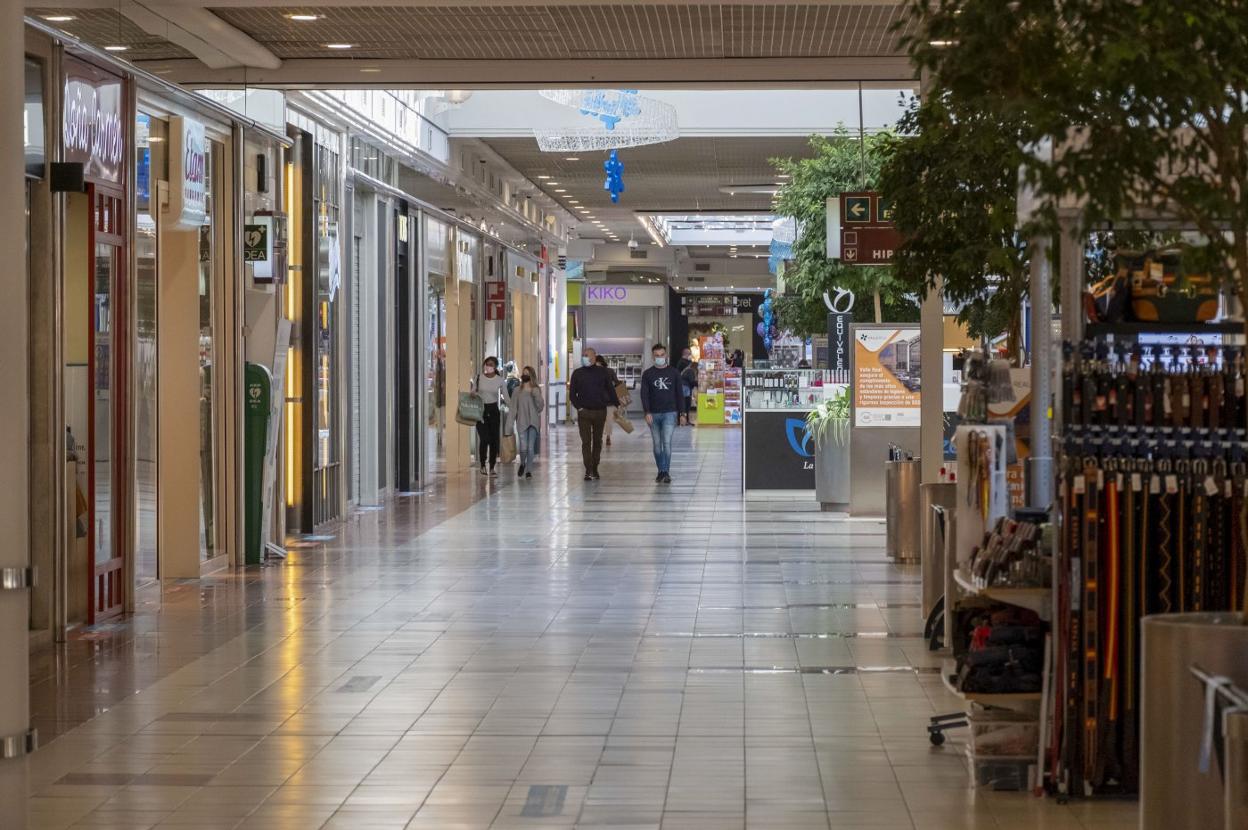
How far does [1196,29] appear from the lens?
3725mm

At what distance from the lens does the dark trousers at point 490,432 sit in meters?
20.9

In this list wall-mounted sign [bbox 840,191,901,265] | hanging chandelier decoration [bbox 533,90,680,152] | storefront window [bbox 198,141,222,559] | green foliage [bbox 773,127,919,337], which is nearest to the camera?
storefront window [bbox 198,141,222,559]

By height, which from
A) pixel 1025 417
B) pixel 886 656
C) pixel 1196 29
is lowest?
pixel 886 656

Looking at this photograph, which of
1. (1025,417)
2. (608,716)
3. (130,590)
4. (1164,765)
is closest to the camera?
(1164,765)

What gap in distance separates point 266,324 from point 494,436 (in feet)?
28.9

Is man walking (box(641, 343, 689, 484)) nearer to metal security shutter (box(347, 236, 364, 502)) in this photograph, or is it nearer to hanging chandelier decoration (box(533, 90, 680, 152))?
hanging chandelier decoration (box(533, 90, 680, 152))

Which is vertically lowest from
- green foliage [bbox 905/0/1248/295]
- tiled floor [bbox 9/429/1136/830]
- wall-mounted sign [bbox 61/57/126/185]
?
tiled floor [bbox 9/429/1136/830]

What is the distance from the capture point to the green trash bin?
467 inches

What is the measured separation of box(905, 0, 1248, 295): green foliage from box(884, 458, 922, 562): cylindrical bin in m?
7.81

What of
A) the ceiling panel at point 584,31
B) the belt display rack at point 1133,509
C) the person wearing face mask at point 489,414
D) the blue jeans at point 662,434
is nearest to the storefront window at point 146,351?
the ceiling panel at point 584,31

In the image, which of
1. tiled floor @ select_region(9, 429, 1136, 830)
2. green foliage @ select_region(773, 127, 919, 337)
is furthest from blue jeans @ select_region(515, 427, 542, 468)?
tiled floor @ select_region(9, 429, 1136, 830)

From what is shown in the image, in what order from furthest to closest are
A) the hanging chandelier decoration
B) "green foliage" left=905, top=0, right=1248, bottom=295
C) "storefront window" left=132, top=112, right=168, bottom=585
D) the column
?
the hanging chandelier decoration, "storefront window" left=132, top=112, right=168, bottom=585, the column, "green foliage" left=905, top=0, right=1248, bottom=295

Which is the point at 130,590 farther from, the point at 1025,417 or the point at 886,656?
the point at 1025,417

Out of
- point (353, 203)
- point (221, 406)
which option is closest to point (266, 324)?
point (221, 406)
